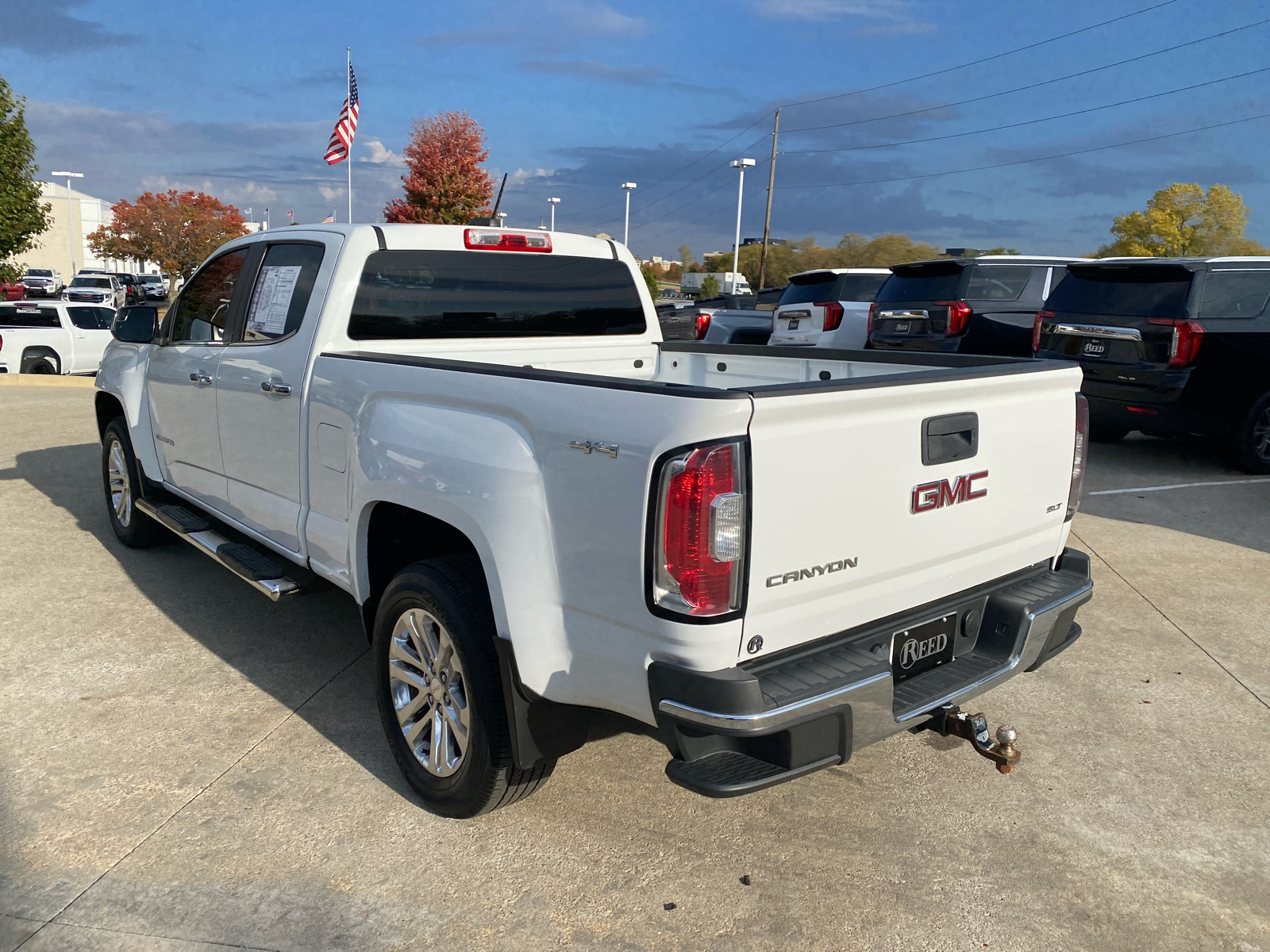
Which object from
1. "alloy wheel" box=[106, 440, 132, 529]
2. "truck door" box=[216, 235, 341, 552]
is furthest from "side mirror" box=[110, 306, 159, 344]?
"truck door" box=[216, 235, 341, 552]

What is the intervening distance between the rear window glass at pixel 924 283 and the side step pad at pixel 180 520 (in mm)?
8394

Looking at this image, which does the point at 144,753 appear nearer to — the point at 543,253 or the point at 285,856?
the point at 285,856

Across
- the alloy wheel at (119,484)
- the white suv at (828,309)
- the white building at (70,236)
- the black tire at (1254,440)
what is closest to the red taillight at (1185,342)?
the black tire at (1254,440)

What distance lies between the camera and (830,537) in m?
2.58

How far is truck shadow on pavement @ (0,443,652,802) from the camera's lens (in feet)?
12.3

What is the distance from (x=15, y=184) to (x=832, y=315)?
16729 millimetres

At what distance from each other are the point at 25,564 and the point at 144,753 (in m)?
2.90

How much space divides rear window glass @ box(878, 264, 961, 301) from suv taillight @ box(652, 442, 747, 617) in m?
9.29

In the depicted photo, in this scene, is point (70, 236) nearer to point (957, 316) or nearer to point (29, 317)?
point (29, 317)

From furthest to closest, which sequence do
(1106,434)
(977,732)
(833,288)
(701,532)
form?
(833,288), (1106,434), (977,732), (701,532)

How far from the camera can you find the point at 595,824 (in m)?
3.20

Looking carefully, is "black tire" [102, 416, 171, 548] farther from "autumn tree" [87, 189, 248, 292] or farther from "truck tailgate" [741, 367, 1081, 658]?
Result: "autumn tree" [87, 189, 248, 292]

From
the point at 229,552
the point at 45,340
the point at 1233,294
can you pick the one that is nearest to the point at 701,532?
the point at 229,552

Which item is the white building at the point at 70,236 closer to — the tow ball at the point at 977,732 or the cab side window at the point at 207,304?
the cab side window at the point at 207,304
